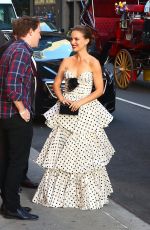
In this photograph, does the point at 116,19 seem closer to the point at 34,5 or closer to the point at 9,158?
the point at 9,158

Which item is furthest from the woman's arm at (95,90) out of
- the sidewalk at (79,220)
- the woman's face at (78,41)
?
the sidewalk at (79,220)

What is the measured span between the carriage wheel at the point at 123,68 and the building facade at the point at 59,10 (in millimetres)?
25171

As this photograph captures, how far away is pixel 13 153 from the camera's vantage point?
4.96 m

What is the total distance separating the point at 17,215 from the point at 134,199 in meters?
1.36

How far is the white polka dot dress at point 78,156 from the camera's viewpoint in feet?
17.4

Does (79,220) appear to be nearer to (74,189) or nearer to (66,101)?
(74,189)

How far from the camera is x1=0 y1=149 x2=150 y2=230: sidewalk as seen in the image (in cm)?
490

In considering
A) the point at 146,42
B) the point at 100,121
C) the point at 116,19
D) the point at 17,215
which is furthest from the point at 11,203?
the point at 116,19

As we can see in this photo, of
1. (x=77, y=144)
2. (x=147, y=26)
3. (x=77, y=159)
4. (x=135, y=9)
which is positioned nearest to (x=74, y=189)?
(x=77, y=159)

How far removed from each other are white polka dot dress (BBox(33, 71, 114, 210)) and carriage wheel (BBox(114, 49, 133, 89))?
28.3 feet

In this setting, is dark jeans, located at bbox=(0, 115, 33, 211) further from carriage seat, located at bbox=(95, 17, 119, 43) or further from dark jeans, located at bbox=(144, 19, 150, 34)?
carriage seat, located at bbox=(95, 17, 119, 43)

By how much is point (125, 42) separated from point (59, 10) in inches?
1171

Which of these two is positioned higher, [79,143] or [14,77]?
[14,77]

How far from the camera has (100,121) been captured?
5.38 metres
